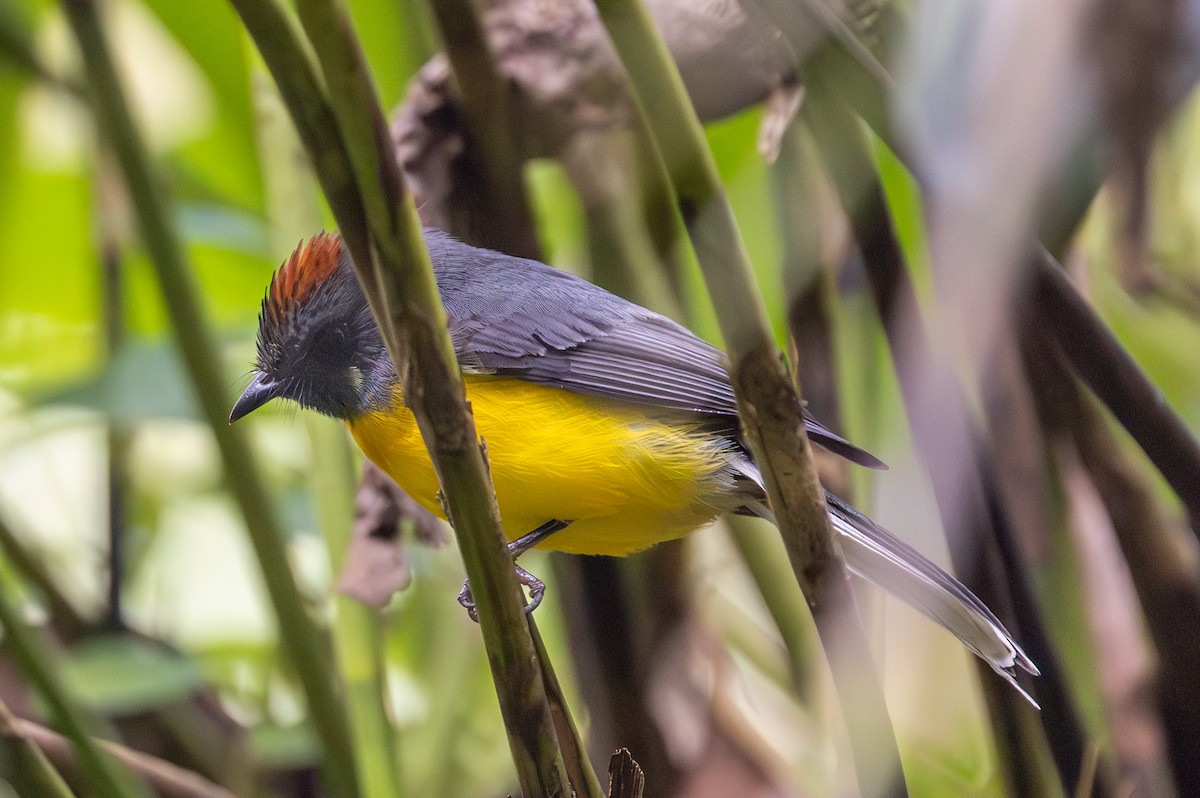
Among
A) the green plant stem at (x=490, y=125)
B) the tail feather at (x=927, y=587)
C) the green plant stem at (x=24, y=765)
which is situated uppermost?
the green plant stem at (x=490, y=125)

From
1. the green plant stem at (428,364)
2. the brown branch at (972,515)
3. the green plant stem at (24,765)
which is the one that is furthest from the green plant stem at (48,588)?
the brown branch at (972,515)

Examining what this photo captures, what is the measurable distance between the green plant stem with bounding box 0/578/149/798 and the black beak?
437 mm

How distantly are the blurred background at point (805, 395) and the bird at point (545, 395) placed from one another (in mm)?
148

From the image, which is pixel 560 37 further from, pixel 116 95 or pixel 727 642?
pixel 727 642

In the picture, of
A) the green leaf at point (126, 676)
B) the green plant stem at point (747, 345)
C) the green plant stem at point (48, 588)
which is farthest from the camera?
the green plant stem at point (48, 588)

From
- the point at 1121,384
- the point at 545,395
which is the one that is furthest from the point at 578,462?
the point at 1121,384

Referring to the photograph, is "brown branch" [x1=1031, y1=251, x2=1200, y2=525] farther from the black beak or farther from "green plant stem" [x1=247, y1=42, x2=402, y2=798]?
the black beak

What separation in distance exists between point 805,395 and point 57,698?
125 cm

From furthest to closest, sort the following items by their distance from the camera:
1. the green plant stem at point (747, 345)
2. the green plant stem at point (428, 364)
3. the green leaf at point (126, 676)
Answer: the green leaf at point (126, 676) → the green plant stem at point (747, 345) → the green plant stem at point (428, 364)

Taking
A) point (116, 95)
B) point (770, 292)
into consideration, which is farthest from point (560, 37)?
point (116, 95)

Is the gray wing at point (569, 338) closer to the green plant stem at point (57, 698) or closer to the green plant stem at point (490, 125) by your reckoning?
the green plant stem at point (490, 125)

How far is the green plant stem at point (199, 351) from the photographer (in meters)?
1.64

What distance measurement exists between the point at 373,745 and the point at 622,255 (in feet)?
3.10

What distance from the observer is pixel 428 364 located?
2.49 ft
